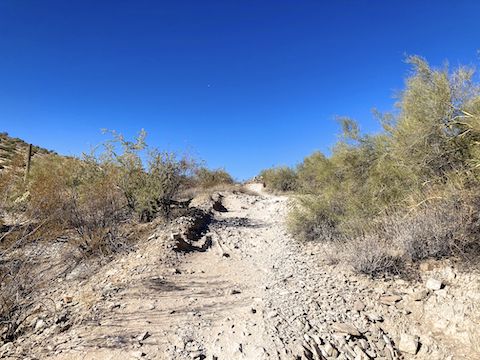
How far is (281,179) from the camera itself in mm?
24297

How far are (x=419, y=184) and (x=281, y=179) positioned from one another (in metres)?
17.9

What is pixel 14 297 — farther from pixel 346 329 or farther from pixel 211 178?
pixel 211 178

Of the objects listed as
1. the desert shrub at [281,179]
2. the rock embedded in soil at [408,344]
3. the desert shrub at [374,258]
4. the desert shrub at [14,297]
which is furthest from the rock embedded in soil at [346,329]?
the desert shrub at [281,179]

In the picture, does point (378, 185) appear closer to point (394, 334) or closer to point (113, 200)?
point (394, 334)

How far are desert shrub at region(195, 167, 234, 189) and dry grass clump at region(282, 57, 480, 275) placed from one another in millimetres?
13491

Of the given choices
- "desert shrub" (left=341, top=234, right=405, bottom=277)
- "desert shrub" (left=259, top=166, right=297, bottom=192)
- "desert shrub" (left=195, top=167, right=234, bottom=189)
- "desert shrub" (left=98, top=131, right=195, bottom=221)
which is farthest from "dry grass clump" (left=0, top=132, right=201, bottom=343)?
"desert shrub" (left=259, top=166, right=297, bottom=192)

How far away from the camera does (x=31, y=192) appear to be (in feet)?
21.6

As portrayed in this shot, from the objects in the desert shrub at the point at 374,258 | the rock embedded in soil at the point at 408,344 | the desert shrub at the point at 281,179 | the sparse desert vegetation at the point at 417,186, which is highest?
the desert shrub at the point at 281,179

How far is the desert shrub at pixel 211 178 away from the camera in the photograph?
21.5 meters

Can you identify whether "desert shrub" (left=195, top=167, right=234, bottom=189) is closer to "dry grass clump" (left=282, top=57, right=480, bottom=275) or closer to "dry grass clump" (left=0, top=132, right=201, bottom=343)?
"dry grass clump" (left=0, top=132, right=201, bottom=343)

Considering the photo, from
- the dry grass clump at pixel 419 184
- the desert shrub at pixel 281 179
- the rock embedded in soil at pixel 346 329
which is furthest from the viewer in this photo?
the desert shrub at pixel 281 179

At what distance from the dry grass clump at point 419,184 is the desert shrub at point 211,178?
44.3 ft

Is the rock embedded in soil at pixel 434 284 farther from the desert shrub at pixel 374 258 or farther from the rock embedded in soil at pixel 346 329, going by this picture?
the rock embedded in soil at pixel 346 329

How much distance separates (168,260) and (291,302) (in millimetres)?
2718
